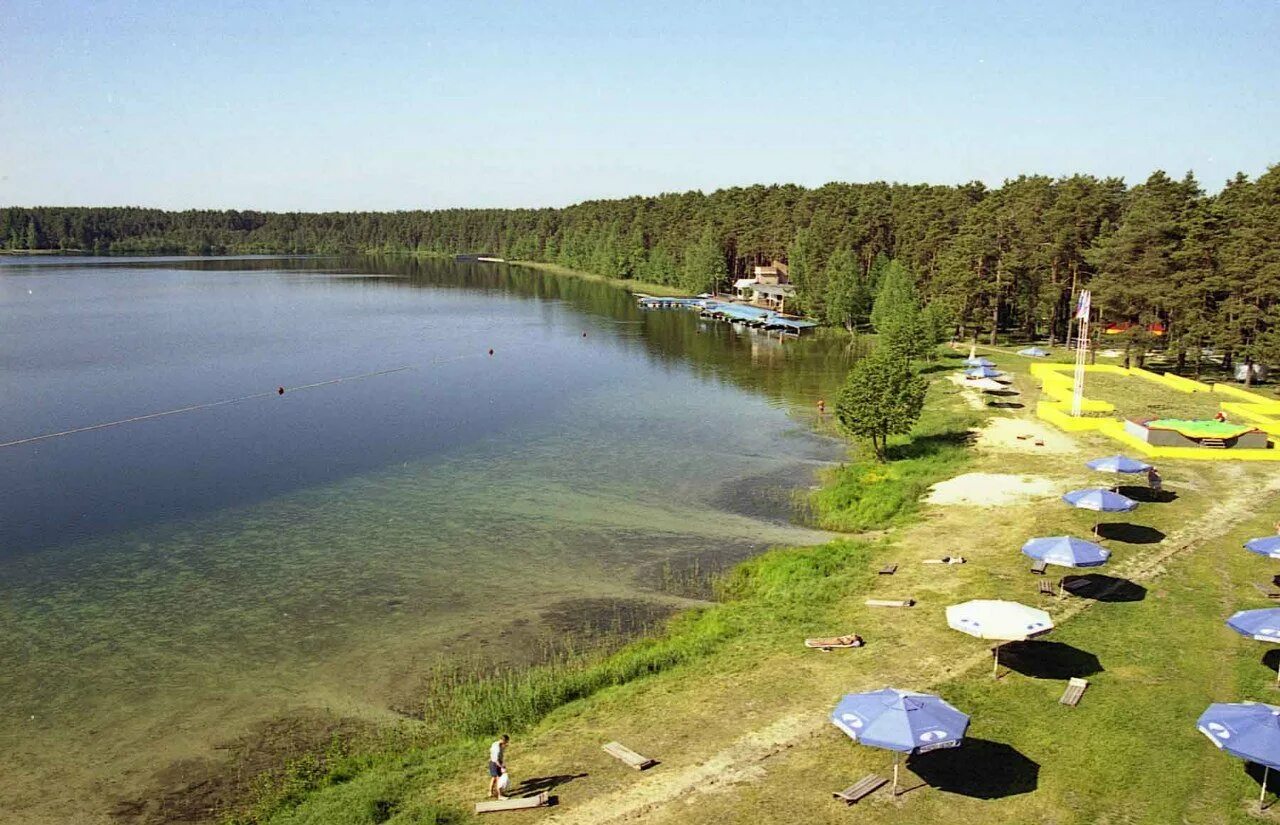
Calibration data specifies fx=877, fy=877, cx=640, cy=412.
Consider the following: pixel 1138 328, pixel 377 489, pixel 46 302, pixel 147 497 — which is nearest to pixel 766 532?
pixel 377 489

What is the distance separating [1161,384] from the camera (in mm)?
65125

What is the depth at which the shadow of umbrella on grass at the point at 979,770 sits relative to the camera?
61.4 ft

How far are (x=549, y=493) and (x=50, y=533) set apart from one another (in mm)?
22614

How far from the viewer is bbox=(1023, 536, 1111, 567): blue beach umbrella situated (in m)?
26.7

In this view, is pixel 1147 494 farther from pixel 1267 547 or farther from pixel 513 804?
pixel 513 804

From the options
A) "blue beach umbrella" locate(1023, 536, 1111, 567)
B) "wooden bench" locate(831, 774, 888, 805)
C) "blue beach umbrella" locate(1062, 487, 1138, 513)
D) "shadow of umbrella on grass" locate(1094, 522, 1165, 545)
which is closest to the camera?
"wooden bench" locate(831, 774, 888, 805)

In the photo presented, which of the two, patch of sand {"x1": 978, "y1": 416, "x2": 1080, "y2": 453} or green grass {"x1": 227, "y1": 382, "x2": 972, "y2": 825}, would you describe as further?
patch of sand {"x1": 978, "y1": 416, "x2": 1080, "y2": 453}

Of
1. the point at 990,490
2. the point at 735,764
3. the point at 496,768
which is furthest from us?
the point at 990,490

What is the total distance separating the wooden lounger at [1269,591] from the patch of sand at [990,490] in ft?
35.7

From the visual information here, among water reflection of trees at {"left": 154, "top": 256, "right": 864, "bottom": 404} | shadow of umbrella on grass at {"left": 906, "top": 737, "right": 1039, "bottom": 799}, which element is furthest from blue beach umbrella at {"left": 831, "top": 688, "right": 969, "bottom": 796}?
water reflection of trees at {"left": 154, "top": 256, "right": 864, "bottom": 404}

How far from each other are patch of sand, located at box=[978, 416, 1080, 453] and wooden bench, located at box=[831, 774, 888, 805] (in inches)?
A: 1281

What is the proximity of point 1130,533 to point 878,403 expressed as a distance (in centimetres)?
1581

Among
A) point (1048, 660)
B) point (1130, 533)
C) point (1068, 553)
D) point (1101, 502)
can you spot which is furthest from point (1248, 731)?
point (1130, 533)

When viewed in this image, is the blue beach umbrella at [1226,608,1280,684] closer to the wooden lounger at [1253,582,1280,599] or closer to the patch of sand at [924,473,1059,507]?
Result: the wooden lounger at [1253,582,1280,599]
